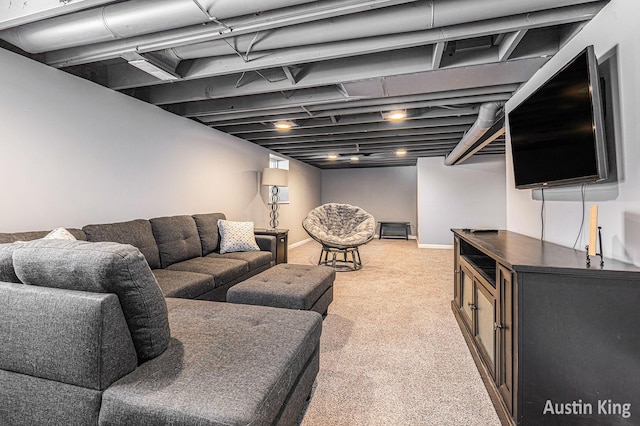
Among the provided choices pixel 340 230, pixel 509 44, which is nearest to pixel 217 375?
pixel 509 44

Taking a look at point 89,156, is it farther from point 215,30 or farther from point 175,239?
point 215,30

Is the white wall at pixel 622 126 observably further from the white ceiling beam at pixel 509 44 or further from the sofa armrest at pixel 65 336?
the sofa armrest at pixel 65 336

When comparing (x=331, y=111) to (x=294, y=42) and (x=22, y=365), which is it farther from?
(x=22, y=365)

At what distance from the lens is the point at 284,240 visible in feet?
13.7

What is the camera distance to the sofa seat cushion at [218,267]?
8.89 feet

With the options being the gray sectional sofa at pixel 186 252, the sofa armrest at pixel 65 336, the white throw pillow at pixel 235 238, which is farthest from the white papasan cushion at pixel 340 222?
the sofa armrest at pixel 65 336

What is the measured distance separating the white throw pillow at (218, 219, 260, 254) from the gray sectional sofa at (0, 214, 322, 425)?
2427 millimetres

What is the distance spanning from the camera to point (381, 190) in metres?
8.69

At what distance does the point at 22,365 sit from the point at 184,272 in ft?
5.34

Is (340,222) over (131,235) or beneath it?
over

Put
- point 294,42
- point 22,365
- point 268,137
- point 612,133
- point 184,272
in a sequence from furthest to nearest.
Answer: point 268,137 → point 184,272 → point 294,42 → point 612,133 → point 22,365

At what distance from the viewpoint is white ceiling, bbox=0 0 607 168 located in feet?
5.48

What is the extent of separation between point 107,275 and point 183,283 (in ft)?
4.77

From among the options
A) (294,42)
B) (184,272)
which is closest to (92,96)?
(184,272)
